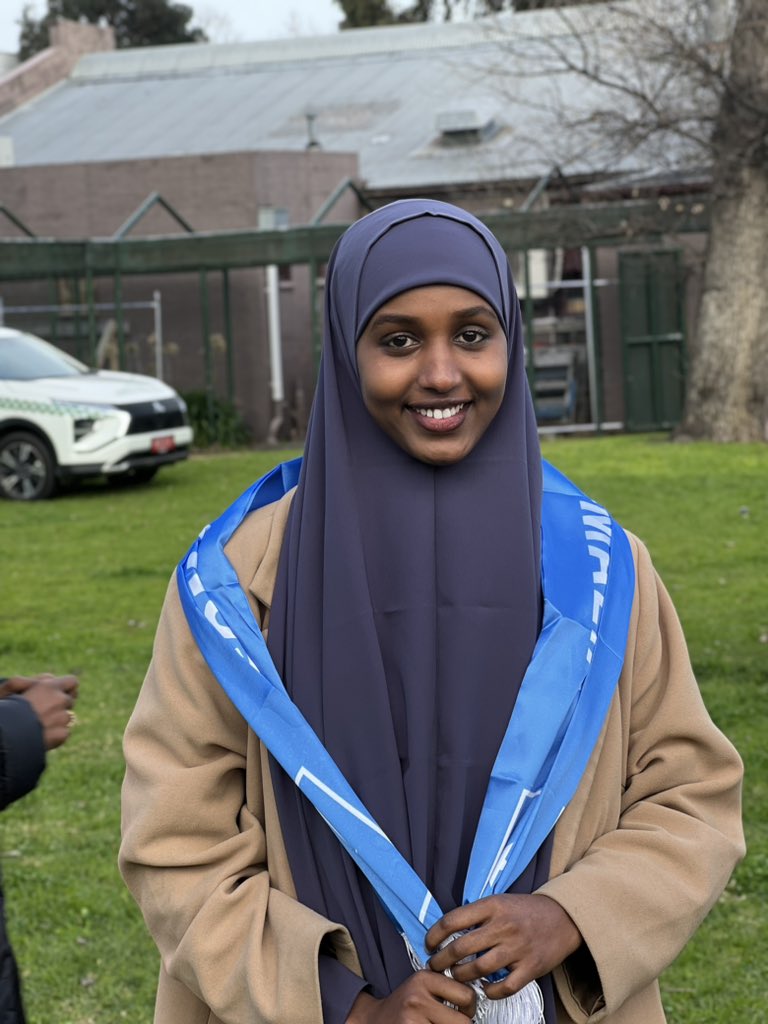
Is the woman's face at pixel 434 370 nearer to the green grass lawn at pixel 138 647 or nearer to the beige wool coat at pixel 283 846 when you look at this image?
the beige wool coat at pixel 283 846

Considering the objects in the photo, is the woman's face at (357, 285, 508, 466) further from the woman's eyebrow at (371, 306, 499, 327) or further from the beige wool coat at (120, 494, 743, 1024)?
the beige wool coat at (120, 494, 743, 1024)

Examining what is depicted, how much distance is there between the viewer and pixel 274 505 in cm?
252

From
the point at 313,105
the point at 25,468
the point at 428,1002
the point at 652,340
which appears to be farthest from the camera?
the point at 313,105

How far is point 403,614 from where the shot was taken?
2.33 meters

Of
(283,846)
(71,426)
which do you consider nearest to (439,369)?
(283,846)

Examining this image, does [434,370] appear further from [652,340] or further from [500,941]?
[652,340]

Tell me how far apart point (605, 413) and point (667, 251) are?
266cm

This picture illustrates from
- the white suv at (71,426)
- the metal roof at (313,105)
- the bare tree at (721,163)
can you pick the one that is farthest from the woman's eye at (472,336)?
the metal roof at (313,105)

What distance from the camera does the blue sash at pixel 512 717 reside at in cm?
222

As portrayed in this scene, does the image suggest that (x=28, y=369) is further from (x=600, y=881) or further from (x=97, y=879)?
(x=600, y=881)

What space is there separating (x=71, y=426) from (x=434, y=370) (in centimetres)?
1413

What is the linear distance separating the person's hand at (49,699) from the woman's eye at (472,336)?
2.93 feet

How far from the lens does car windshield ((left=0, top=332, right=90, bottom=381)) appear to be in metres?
16.7

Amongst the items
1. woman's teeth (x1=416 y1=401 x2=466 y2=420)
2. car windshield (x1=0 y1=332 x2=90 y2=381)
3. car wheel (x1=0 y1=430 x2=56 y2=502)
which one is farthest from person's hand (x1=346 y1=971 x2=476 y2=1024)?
car windshield (x1=0 y1=332 x2=90 y2=381)
